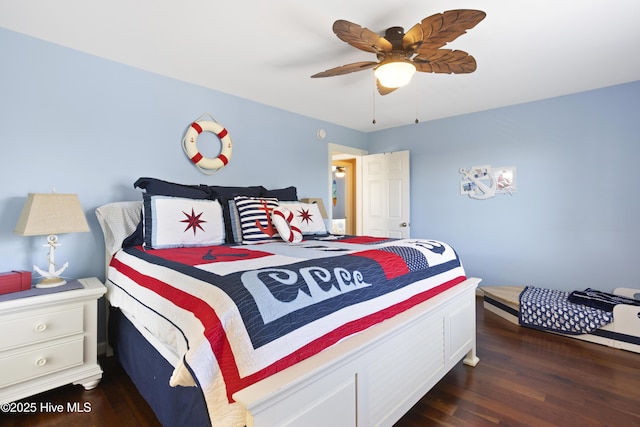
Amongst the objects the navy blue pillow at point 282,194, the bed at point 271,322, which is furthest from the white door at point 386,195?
the bed at point 271,322

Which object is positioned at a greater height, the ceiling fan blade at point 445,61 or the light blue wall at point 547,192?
the ceiling fan blade at point 445,61

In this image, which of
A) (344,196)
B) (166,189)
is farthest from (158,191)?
(344,196)

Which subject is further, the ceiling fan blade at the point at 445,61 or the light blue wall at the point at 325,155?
the light blue wall at the point at 325,155

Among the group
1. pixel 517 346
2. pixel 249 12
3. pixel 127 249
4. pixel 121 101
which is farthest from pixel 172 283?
pixel 517 346

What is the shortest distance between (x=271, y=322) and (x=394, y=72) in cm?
164

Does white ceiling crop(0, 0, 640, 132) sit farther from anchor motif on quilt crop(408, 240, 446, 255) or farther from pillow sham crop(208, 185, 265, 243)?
anchor motif on quilt crop(408, 240, 446, 255)

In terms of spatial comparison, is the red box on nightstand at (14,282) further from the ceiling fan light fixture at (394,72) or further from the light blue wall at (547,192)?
the light blue wall at (547,192)

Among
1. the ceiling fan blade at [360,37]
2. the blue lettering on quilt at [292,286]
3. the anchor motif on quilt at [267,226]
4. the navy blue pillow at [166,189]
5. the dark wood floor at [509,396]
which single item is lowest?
the dark wood floor at [509,396]

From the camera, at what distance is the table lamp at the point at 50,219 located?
71.1 inches

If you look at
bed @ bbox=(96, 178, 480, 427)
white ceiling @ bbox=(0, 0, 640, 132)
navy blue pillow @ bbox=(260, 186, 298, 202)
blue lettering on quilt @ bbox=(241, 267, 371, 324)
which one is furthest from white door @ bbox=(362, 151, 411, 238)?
blue lettering on quilt @ bbox=(241, 267, 371, 324)

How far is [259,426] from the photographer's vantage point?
0.88 m

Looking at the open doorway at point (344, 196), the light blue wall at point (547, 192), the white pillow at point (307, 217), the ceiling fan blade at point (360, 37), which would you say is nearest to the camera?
the ceiling fan blade at point (360, 37)

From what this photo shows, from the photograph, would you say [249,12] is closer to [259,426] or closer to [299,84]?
[299,84]

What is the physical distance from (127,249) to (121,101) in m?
1.24
